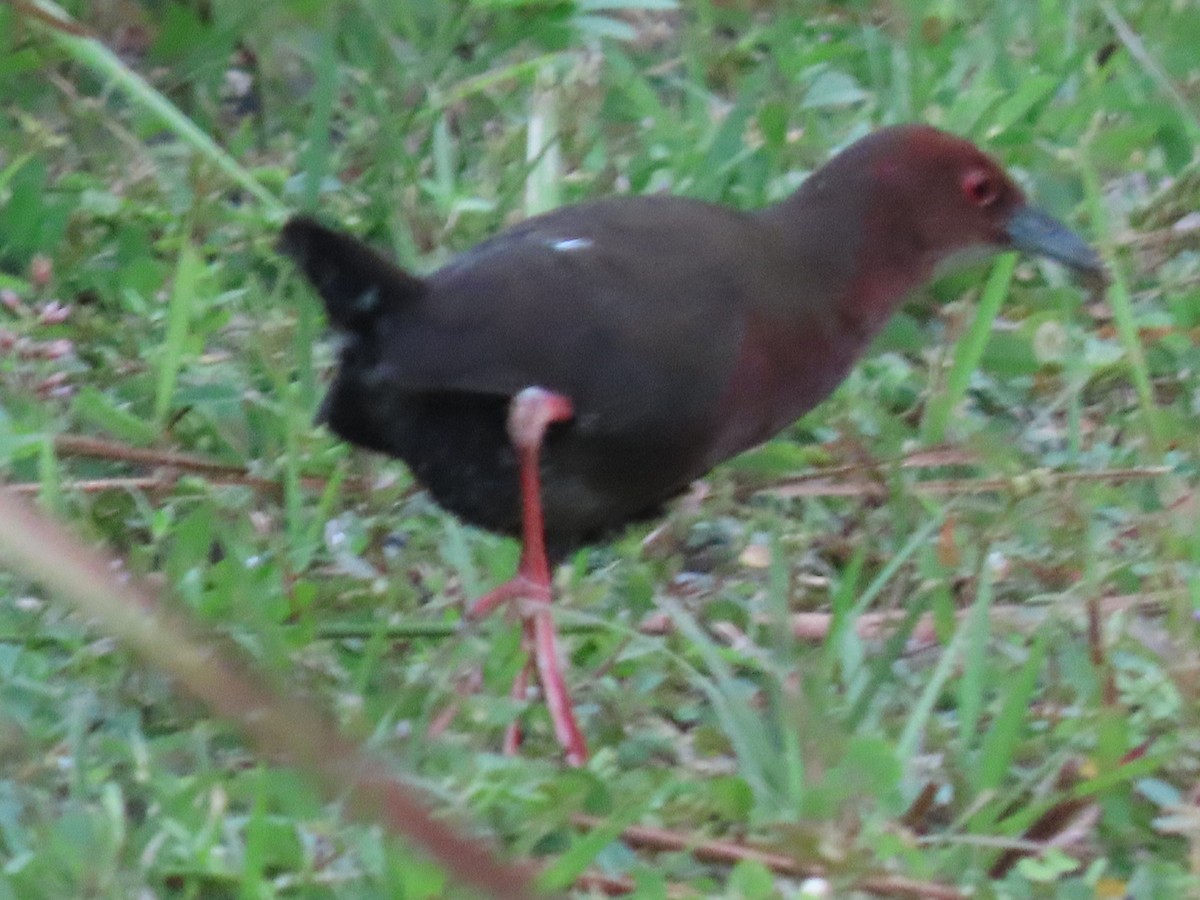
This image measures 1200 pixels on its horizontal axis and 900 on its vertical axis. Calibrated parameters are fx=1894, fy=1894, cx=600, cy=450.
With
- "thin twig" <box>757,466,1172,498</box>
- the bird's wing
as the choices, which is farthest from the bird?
"thin twig" <box>757,466,1172,498</box>

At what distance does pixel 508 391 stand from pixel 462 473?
8.4 inches

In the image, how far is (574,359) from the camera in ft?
7.45

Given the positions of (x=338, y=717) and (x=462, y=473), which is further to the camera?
(x=462, y=473)

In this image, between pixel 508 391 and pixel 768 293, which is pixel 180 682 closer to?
pixel 508 391

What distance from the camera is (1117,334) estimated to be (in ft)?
11.7

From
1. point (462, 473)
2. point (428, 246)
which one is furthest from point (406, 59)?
point (462, 473)

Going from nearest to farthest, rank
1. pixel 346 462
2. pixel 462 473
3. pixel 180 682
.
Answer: pixel 180 682
pixel 462 473
pixel 346 462

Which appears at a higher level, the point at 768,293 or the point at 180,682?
the point at 180,682

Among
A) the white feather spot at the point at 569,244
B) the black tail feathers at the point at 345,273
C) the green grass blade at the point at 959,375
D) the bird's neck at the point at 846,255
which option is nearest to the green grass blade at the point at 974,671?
the bird's neck at the point at 846,255

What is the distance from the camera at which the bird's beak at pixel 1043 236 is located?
3.19 metres

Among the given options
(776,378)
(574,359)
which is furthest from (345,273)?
(776,378)

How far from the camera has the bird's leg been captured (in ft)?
7.22

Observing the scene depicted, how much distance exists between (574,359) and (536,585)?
0.29 metres

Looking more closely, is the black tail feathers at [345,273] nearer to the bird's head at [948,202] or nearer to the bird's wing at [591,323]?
the bird's wing at [591,323]
